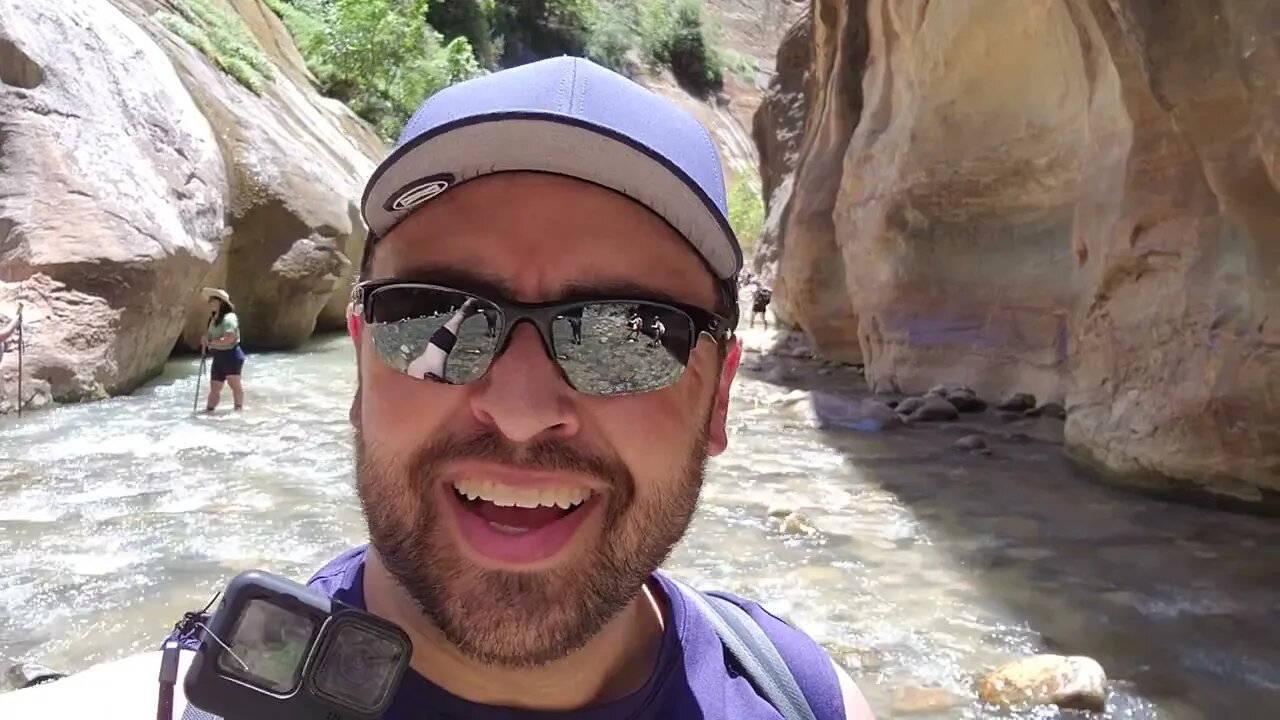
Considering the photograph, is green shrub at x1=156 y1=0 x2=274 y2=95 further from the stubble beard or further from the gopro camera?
the gopro camera

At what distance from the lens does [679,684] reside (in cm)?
121

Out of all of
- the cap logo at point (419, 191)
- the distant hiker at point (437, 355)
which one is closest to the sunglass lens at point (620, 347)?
the distant hiker at point (437, 355)

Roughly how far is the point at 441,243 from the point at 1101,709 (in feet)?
8.37

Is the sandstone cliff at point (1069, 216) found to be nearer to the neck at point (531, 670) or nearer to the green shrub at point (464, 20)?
the neck at point (531, 670)

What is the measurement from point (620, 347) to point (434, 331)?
0.74 feet

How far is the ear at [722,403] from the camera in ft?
4.50

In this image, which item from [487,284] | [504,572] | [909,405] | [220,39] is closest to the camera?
[504,572]

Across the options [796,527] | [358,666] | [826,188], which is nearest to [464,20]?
[826,188]

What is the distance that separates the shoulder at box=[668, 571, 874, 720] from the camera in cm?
132

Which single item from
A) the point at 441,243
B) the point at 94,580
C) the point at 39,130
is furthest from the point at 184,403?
the point at 441,243

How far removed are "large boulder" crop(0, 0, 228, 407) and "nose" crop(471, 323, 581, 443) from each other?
26.2 feet

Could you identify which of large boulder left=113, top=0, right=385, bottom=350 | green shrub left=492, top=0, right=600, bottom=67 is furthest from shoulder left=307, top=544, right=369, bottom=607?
green shrub left=492, top=0, right=600, bottom=67

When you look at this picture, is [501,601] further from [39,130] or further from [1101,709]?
[39,130]

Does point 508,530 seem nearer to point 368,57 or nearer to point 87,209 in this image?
point 87,209
